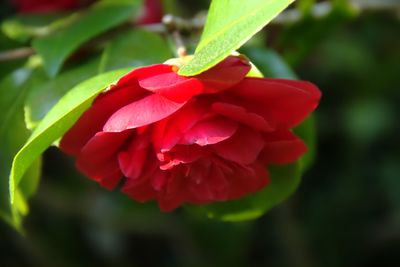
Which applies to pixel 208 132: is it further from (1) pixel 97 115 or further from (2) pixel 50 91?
(2) pixel 50 91

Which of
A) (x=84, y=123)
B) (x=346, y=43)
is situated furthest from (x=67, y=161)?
(x=84, y=123)

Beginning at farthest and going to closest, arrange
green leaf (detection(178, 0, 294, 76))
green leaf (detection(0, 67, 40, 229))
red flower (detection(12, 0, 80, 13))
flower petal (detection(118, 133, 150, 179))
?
1. red flower (detection(12, 0, 80, 13))
2. green leaf (detection(0, 67, 40, 229))
3. flower petal (detection(118, 133, 150, 179))
4. green leaf (detection(178, 0, 294, 76))

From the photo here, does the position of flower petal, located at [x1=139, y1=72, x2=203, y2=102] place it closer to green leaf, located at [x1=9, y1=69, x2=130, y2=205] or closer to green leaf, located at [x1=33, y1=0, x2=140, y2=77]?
green leaf, located at [x1=9, y1=69, x2=130, y2=205]

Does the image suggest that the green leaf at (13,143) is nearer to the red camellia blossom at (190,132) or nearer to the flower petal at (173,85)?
the red camellia blossom at (190,132)

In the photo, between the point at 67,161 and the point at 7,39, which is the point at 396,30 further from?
the point at 7,39

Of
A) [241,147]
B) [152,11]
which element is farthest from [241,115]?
[152,11]

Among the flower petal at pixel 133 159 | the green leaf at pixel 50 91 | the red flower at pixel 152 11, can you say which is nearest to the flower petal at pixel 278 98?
the flower petal at pixel 133 159

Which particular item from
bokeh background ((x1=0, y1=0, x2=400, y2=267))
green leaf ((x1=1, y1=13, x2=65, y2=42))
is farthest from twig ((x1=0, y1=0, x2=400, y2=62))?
bokeh background ((x1=0, y1=0, x2=400, y2=267))
